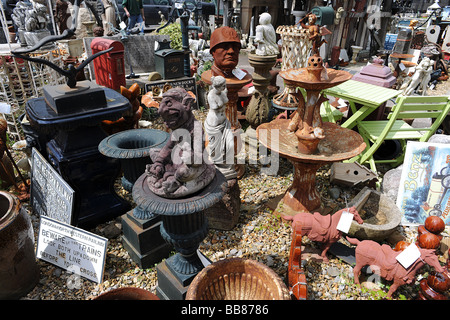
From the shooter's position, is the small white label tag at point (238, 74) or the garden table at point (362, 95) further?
the small white label tag at point (238, 74)

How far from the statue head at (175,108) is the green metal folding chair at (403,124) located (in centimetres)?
347

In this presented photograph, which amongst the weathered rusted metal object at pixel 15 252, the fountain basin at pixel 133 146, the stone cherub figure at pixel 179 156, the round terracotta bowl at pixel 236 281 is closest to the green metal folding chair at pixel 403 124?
the round terracotta bowl at pixel 236 281

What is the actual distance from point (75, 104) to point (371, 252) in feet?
12.2

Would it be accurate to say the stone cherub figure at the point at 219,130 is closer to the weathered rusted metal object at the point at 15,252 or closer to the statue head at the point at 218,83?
the statue head at the point at 218,83

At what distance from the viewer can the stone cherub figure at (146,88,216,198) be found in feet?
7.52

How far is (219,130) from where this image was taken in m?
3.69

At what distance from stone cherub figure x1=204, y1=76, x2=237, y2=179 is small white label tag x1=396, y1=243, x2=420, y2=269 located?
2.04m

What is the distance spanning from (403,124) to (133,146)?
15.0 ft

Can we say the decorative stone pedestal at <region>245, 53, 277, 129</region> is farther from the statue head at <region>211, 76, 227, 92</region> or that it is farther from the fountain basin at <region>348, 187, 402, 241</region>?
the fountain basin at <region>348, 187, 402, 241</region>

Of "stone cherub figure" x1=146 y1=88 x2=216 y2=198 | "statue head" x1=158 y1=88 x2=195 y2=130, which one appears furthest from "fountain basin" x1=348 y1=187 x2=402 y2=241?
"statue head" x1=158 y1=88 x2=195 y2=130

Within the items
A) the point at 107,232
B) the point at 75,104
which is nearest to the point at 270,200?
the point at 107,232

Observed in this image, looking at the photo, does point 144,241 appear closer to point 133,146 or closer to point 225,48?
point 133,146

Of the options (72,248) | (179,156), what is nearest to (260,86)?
(179,156)

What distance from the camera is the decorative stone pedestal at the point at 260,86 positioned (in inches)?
226
